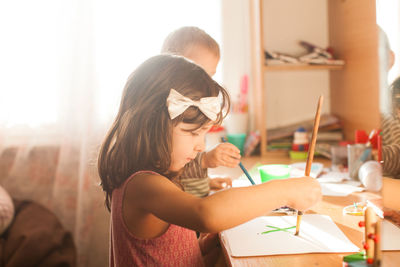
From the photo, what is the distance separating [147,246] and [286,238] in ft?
0.90

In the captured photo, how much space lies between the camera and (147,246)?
72 centimetres

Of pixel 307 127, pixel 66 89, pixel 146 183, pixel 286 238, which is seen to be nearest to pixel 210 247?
pixel 286 238

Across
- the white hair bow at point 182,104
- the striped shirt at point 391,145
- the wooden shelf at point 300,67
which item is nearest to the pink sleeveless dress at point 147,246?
the white hair bow at point 182,104

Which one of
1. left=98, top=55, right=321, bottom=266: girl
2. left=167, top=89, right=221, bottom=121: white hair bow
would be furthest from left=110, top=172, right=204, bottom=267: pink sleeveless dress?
left=167, top=89, right=221, bottom=121: white hair bow

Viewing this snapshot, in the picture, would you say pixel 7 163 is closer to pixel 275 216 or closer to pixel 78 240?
pixel 78 240

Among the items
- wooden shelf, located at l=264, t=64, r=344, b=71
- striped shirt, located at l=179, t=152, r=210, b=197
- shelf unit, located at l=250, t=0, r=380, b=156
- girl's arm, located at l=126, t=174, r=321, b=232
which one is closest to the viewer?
girl's arm, located at l=126, t=174, r=321, b=232

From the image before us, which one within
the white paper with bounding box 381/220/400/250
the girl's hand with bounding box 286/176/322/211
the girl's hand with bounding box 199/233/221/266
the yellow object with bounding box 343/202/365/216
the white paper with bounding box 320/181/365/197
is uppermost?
the girl's hand with bounding box 286/176/322/211

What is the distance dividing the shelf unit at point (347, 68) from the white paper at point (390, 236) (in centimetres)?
82

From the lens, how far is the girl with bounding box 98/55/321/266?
65 centimetres

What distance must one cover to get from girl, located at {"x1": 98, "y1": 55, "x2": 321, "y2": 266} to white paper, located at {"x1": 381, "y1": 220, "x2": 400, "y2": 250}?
0.48 ft

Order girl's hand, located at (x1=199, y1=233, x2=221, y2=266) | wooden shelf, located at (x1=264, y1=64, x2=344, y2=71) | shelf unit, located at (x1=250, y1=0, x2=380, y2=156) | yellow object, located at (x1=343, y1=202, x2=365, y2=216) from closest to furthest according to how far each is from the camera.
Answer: yellow object, located at (x1=343, y1=202, x2=365, y2=216), girl's hand, located at (x1=199, y1=233, x2=221, y2=266), shelf unit, located at (x1=250, y1=0, x2=380, y2=156), wooden shelf, located at (x1=264, y1=64, x2=344, y2=71)

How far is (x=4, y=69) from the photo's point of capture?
172 cm

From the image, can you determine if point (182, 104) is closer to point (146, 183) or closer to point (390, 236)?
point (146, 183)

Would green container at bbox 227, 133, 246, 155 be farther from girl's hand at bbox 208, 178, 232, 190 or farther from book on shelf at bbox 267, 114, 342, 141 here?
girl's hand at bbox 208, 178, 232, 190
